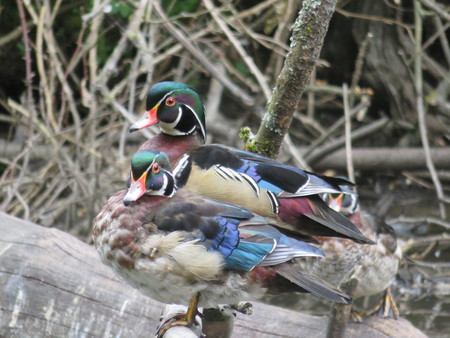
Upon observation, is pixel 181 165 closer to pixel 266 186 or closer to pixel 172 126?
pixel 172 126

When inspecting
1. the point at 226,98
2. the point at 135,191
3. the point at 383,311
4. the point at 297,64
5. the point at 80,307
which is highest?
the point at 297,64

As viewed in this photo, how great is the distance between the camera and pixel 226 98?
6.21 metres

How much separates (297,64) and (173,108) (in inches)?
19.9

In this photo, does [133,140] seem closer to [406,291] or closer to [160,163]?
[406,291]

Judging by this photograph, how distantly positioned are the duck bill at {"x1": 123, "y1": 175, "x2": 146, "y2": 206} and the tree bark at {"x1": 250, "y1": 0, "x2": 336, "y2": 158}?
0.41 meters

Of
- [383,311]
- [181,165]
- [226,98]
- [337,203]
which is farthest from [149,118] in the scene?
[226,98]

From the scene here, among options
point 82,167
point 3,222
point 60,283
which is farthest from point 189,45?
point 60,283

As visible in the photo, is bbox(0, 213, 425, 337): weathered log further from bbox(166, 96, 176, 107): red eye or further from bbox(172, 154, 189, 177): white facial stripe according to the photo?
bbox(166, 96, 176, 107): red eye

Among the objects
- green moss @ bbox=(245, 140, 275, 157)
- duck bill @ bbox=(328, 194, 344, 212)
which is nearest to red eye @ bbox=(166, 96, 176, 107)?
green moss @ bbox=(245, 140, 275, 157)

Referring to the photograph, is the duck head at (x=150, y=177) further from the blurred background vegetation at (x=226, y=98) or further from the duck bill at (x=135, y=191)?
the blurred background vegetation at (x=226, y=98)

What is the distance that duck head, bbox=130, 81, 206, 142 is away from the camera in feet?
7.57

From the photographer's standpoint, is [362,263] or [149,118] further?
[362,263]

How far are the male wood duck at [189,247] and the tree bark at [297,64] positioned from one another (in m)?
0.28

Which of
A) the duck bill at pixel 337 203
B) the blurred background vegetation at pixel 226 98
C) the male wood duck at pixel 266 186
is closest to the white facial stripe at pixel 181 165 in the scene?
the male wood duck at pixel 266 186
